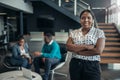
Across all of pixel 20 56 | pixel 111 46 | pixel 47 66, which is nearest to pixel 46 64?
pixel 47 66

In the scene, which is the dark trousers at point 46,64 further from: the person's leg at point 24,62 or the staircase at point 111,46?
the staircase at point 111,46

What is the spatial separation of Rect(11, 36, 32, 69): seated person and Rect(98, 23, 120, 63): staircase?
9.24ft

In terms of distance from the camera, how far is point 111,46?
8.13m

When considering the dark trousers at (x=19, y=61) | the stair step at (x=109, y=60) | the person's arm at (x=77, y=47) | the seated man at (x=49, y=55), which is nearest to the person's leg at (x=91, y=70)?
the person's arm at (x=77, y=47)

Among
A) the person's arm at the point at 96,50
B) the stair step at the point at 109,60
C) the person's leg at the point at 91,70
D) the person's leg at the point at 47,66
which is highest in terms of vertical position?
the person's arm at the point at 96,50

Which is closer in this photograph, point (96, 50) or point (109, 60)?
point (96, 50)

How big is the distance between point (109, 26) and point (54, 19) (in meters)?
3.85

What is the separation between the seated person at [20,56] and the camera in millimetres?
4961

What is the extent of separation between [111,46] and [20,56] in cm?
419

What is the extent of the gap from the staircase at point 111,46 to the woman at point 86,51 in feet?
16.0

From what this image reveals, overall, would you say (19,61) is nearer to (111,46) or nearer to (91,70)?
(91,70)

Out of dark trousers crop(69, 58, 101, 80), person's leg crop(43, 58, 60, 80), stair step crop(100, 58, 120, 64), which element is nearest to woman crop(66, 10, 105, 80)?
dark trousers crop(69, 58, 101, 80)

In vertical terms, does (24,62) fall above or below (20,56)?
below

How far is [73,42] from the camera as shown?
7.47 ft
